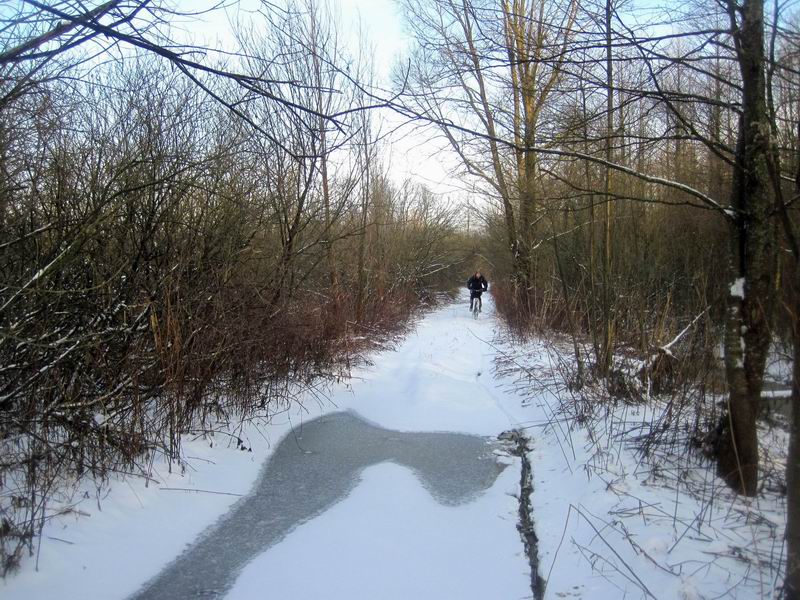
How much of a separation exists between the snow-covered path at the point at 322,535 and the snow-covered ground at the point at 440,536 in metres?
0.01

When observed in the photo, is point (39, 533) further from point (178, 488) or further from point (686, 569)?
point (686, 569)

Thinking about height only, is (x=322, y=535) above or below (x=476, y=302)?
below

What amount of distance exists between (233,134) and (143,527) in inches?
242

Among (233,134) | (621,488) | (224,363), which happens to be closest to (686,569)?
(621,488)

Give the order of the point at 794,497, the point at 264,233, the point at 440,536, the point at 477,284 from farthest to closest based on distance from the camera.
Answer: the point at 477,284
the point at 264,233
the point at 440,536
the point at 794,497

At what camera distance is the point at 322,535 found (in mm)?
3979

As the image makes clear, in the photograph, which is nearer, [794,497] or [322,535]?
[794,497]

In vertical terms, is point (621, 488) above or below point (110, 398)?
below

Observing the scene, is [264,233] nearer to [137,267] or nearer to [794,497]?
[137,267]

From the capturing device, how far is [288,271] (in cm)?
865

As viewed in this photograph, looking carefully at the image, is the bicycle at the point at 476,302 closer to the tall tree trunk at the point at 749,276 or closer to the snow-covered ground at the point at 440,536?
the snow-covered ground at the point at 440,536

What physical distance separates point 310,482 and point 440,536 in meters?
1.69

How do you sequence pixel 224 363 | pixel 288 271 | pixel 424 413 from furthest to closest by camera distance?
pixel 288 271 < pixel 424 413 < pixel 224 363

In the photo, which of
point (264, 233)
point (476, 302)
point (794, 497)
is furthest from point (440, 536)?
point (476, 302)
